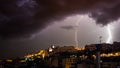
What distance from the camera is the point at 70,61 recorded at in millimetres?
79250

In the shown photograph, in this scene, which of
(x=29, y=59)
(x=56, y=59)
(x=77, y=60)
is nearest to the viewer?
(x=77, y=60)

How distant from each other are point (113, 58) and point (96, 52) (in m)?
11.0

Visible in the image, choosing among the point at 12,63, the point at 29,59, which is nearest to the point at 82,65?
the point at 29,59

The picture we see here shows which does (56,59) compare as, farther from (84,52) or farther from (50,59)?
(84,52)

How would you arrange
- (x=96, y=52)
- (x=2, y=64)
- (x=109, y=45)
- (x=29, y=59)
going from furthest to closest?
(x=2, y=64) < (x=29, y=59) < (x=109, y=45) < (x=96, y=52)

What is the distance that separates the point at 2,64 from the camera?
10331 centimetres

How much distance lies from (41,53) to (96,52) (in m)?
43.4

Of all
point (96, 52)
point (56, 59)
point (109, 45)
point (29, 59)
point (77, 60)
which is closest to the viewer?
point (96, 52)

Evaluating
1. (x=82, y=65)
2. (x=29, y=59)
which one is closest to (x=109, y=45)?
(x=82, y=65)

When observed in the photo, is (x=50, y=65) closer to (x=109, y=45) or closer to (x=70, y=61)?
(x=70, y=61)

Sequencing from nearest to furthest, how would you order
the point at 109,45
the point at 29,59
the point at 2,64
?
the point at 109,45 < the point at 29,59 < the point at 2,64

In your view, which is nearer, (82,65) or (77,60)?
(82,65)

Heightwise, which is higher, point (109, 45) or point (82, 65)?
point (109, 45)

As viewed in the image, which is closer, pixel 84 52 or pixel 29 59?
pixel 84 52
